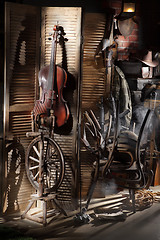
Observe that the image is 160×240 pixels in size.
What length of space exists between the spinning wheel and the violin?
0.34 meters

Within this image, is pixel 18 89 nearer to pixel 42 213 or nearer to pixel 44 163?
pixel 44 163

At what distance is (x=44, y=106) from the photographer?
12.9 feet

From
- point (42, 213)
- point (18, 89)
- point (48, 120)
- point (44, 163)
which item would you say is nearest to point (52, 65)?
point (18, 89)

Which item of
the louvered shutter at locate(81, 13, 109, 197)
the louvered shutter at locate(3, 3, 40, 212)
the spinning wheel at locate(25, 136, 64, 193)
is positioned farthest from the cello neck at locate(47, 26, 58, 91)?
the spinning wheel at locate(25, 136, 64, 193)

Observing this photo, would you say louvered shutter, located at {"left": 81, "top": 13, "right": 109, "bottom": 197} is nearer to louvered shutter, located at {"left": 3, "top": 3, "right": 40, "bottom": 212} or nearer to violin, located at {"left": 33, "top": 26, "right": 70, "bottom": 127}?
violin, located at {"left": 33, "top": 26, "right": 70, "bottom": 127}

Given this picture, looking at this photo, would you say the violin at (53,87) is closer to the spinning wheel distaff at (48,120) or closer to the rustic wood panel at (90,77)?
the spinning wheel distaff at (48,120)

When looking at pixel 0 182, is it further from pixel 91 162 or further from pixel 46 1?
pixel 46 1

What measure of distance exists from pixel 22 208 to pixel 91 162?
108 cm

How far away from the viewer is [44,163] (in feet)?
12.9

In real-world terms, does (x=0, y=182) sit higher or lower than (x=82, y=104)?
lower

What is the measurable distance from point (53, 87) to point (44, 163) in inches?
34.9

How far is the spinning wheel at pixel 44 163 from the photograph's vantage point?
388 cm

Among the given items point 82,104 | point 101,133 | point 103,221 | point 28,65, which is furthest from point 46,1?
point 103,221

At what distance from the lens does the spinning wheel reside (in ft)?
12.7
